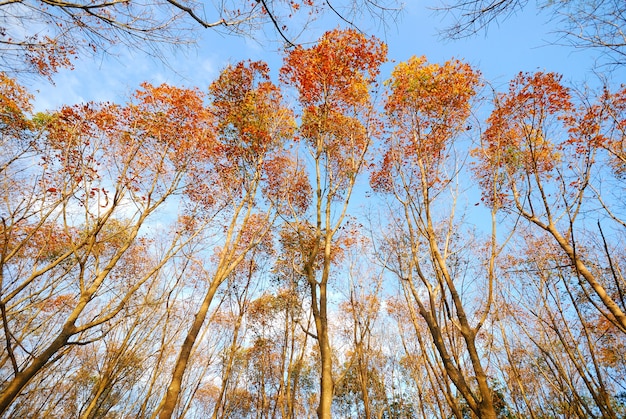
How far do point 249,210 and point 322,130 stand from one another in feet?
9.17

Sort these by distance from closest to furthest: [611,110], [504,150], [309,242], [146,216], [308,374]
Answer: [611,110]
[146,216]
[504,150]
[309,242]
[308,374]

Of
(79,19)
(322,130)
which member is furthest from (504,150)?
(79,19)

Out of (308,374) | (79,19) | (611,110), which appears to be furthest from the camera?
(308,374)

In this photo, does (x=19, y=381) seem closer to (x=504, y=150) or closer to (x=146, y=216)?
(x=146, y=216)

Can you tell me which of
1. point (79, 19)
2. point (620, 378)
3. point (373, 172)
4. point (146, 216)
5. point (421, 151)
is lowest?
point (79, 19)

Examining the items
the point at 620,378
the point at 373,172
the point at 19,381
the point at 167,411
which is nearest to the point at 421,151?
the point at 373,172

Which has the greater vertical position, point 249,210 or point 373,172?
point 373,172

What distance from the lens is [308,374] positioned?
1941cm

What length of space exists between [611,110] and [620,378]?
987cm

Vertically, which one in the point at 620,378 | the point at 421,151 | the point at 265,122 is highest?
the point at 265,122

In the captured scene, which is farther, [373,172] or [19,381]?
[373,172]

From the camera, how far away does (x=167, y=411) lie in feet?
16.1

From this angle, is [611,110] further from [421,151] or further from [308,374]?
[308,374]

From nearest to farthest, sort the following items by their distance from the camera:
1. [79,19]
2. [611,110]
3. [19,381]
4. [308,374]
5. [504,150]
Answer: [79,19], [19,381], [611,110], [504,150], [308,374]
